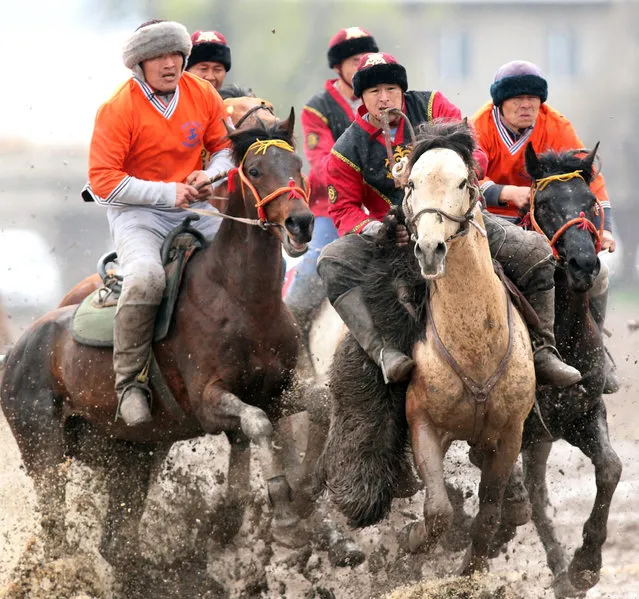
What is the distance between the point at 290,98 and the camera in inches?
827

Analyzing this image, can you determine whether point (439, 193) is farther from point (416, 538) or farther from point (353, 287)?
point (416, 538)

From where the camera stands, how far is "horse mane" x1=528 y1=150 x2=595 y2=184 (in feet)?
24.5

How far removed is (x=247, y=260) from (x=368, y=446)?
52.9 inches

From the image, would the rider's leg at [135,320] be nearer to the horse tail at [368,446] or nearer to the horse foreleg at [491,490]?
the horse tail at [368,446]

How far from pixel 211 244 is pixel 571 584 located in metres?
2.91

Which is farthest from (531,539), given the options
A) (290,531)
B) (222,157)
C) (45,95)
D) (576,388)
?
(45,95)

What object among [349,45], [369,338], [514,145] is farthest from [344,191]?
[349,45]

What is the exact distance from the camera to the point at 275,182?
7.34m

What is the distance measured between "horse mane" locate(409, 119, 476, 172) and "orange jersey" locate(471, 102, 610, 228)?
160cm

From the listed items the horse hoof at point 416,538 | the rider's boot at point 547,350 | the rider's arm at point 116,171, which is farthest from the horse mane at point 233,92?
the horse hoof at point 416,538

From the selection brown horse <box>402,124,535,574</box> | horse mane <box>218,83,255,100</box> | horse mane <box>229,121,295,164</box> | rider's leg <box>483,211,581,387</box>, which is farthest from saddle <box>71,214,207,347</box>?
rider's leg <box>483,211,581,387</box>

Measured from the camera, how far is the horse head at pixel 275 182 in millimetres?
7164

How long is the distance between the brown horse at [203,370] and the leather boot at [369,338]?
0.39 m

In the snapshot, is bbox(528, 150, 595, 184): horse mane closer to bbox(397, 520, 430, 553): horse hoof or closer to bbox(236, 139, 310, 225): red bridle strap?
bbox(236, 139, 310, 225): red bridle strap
